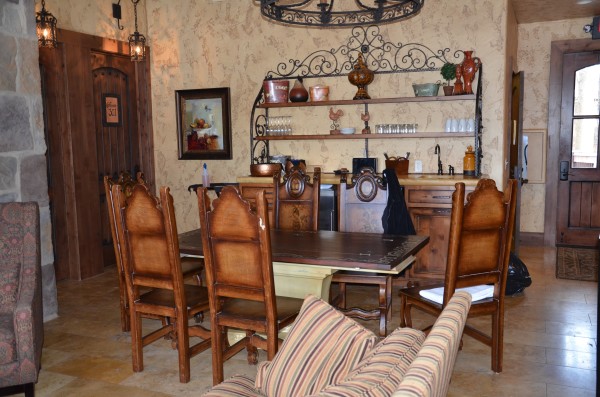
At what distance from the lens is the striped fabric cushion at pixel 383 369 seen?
1.21 metres

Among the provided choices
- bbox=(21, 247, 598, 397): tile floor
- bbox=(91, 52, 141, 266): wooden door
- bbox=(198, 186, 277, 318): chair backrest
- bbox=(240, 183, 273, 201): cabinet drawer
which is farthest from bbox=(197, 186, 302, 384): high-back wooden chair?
bbox=(91, 52, 141, 266): wooden door

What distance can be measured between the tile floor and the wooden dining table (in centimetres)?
59

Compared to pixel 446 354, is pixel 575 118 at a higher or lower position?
higher

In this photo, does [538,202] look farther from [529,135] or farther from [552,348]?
[552,348]

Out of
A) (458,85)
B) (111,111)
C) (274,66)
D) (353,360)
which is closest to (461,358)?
(353,360)

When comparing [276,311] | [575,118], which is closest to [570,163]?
[575,118]

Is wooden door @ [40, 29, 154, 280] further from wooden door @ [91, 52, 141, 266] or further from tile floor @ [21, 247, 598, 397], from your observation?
tile floor @ [21, 247, 598, 397]

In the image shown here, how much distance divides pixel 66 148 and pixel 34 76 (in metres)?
1.30

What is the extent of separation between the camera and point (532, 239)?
6.44 m

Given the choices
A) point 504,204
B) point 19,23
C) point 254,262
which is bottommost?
point 254,262

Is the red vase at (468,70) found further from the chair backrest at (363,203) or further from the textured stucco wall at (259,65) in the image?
the chair backrest at (363,203)

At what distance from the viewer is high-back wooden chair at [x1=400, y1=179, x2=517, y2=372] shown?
2631 mm

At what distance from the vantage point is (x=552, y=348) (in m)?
3.25

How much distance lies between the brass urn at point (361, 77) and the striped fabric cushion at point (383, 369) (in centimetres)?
389
